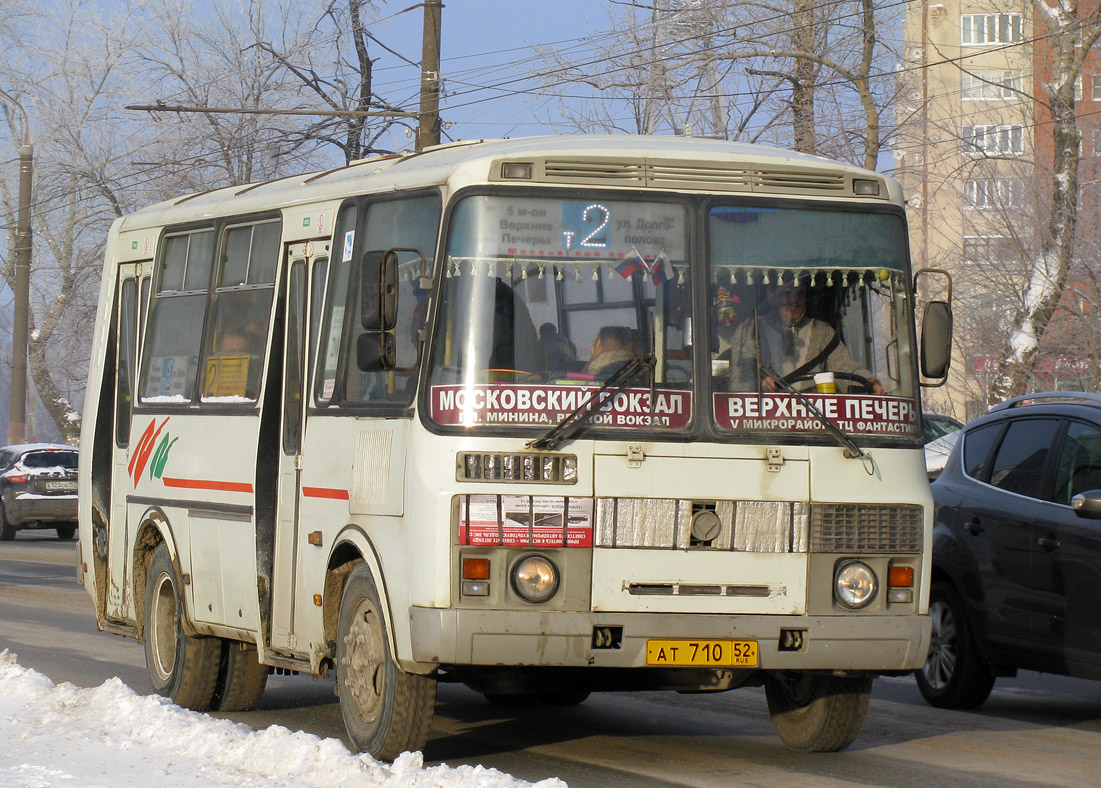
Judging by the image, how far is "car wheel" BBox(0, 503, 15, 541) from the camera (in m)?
30.5

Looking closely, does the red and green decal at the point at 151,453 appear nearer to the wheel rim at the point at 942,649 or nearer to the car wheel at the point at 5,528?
the wheel rim at the point at 942,649

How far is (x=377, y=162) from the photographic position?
9312mm

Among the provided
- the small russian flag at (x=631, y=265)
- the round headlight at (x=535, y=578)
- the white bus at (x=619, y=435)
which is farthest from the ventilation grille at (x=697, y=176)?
the round headlight at (x=535, y=578)

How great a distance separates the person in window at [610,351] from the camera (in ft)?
25.1

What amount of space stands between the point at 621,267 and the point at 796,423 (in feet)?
3.44

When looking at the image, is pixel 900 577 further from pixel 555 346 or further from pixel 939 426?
pixel 939 426

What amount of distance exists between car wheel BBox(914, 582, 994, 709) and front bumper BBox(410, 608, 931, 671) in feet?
9.00

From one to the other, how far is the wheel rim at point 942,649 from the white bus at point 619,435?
7.48 feet

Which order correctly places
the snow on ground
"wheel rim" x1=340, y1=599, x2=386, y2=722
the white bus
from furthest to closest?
1. "wheel rim" x1=340, y1=599, x2=386, y2=722
2. the white bus
3. the snow on ground

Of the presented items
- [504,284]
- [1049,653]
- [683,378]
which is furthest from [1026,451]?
[504,284]

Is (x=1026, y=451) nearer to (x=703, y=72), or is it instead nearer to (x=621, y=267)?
(x=621, y=267)

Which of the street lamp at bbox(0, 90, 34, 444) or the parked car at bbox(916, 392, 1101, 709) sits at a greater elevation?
the street lamp at bbox(0, 90, 34, 444)

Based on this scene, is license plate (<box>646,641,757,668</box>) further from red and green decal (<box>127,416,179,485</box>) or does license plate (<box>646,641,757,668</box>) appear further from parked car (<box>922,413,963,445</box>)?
parked car (<box>922,413,963,445</box>)

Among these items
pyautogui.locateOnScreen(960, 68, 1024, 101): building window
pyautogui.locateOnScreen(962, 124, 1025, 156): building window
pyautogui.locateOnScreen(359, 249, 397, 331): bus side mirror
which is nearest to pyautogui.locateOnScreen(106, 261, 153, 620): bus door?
pyautogui.locateOnScreen(359, 249, 397, 331): bus side mirror
